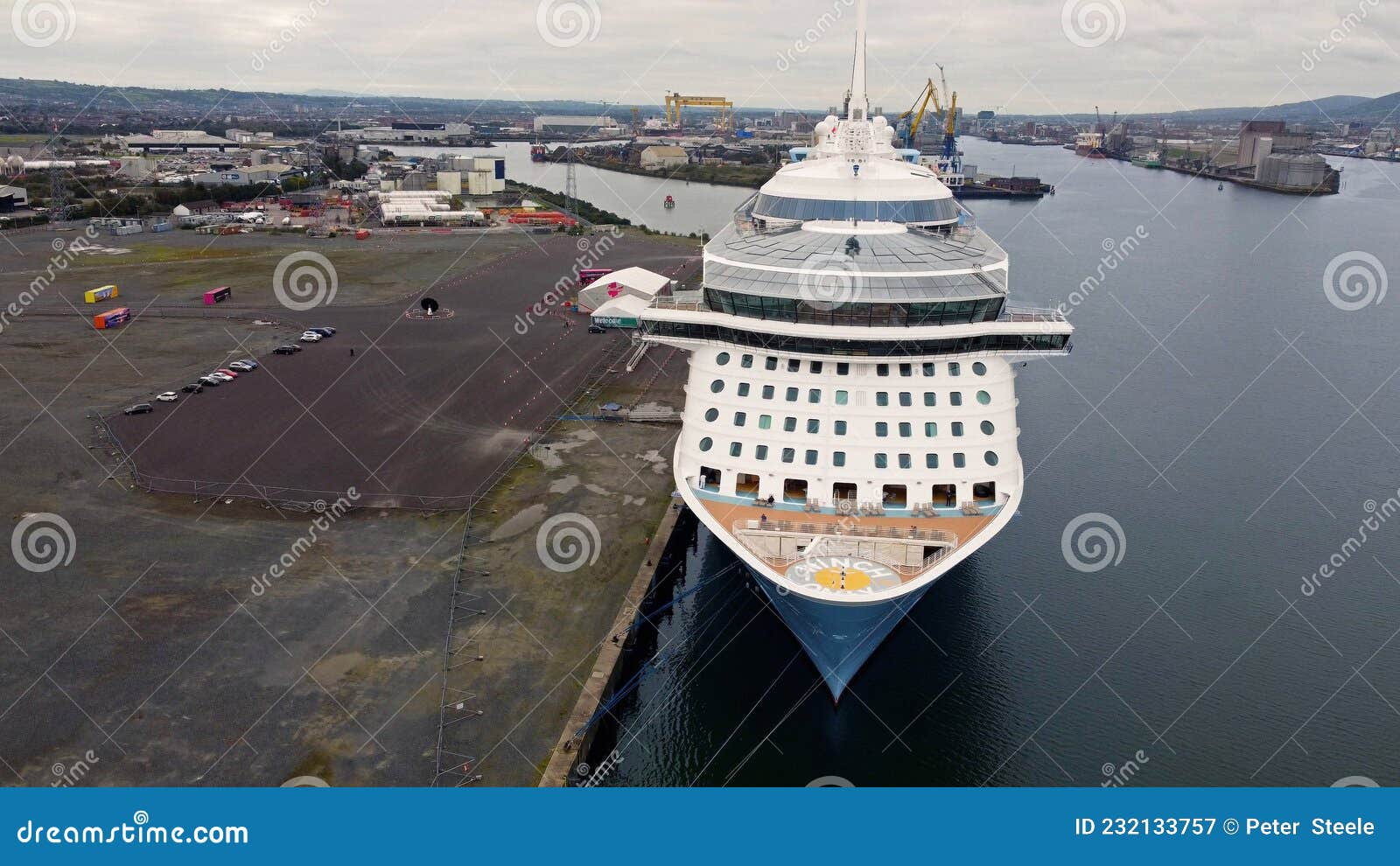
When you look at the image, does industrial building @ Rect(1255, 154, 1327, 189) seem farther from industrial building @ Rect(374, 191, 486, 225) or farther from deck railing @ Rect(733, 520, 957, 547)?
deck railing @ Rect(733, 520, 957, 547)

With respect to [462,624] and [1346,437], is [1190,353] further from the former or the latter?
[462,624]

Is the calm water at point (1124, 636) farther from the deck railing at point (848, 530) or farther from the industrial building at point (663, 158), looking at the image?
the industrial building at point (663, 158)

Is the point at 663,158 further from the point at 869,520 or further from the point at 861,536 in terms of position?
the point at 861,536

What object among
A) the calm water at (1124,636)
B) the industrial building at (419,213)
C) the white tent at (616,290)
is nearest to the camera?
the calm water at (1124,636)

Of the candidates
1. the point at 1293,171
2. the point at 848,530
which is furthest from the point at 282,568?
the point at 1293,171

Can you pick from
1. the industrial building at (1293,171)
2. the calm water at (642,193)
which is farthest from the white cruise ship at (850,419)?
the industrial building at (1293,171)
